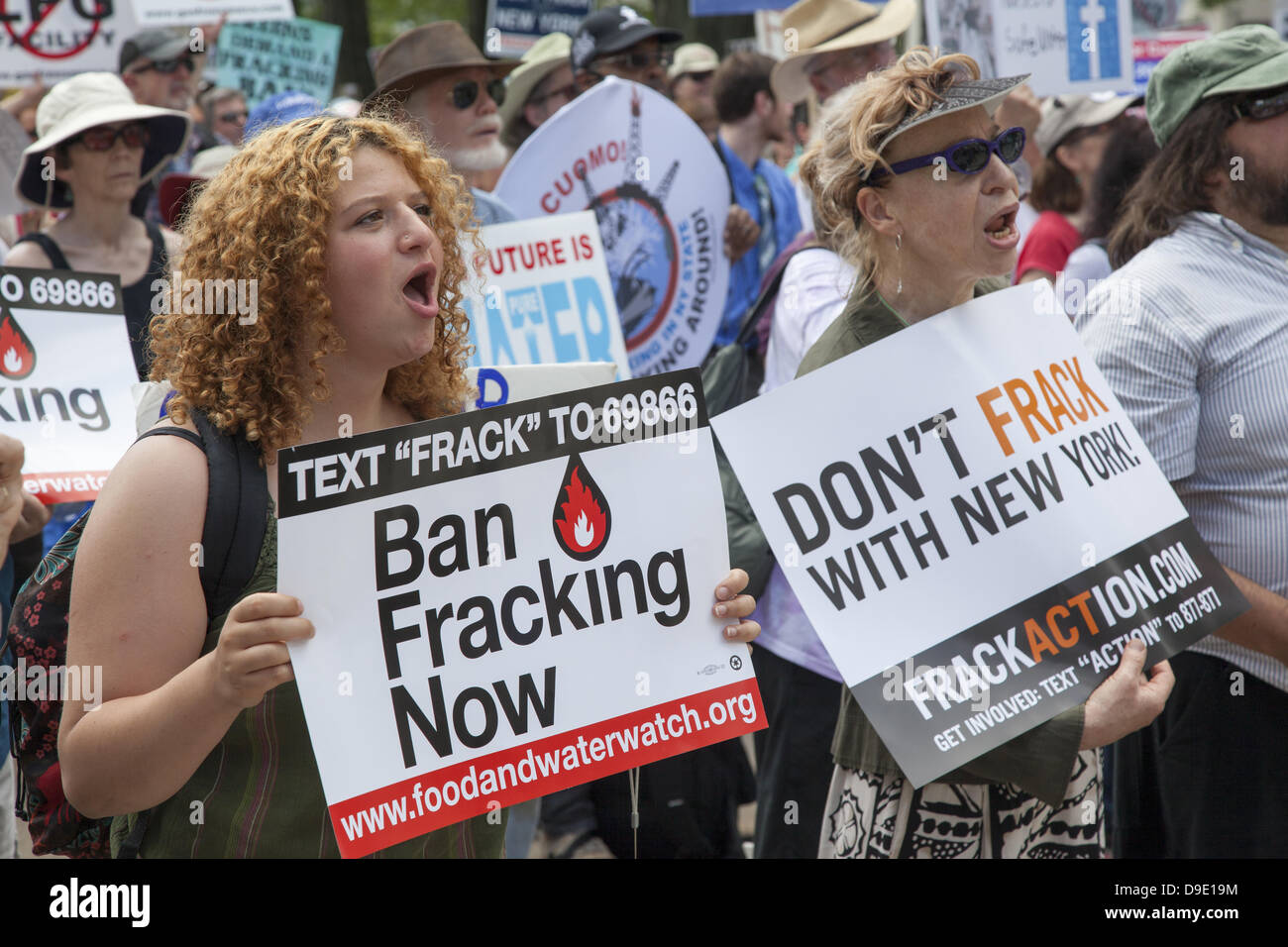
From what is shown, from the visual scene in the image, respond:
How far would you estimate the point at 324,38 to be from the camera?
9.32 meters

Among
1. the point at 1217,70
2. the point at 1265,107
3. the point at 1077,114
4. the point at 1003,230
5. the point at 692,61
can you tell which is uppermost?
the point at 692,61

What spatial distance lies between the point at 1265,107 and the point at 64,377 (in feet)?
10.2

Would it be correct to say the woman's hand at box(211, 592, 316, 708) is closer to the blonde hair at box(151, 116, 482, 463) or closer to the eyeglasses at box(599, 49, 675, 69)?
the blonde hair at box(151, 116, 482, 463)

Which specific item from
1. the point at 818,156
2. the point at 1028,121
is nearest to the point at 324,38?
the point at 1028,121

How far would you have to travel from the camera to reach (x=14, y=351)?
349cm

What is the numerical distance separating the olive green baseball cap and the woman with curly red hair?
5.63ft

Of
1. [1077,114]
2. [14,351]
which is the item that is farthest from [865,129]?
[1077,114]

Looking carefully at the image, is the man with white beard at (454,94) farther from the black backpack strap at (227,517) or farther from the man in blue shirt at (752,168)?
the black backpack strap at (227,517)

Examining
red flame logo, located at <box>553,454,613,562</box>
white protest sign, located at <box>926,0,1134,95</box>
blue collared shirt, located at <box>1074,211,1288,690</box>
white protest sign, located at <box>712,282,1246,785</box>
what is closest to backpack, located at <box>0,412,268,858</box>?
red flame logo, located at <box>553,454,613,562</box>

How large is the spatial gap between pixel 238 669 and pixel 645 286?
3127 millimetres

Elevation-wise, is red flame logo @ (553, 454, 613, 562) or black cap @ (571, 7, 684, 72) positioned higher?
black cap @ (571, 7, 684, 72)

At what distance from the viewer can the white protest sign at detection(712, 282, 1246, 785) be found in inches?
89.3

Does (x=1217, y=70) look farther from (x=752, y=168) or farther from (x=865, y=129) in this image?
(x=752, y=168)

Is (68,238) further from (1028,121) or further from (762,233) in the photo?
(1028,121)
